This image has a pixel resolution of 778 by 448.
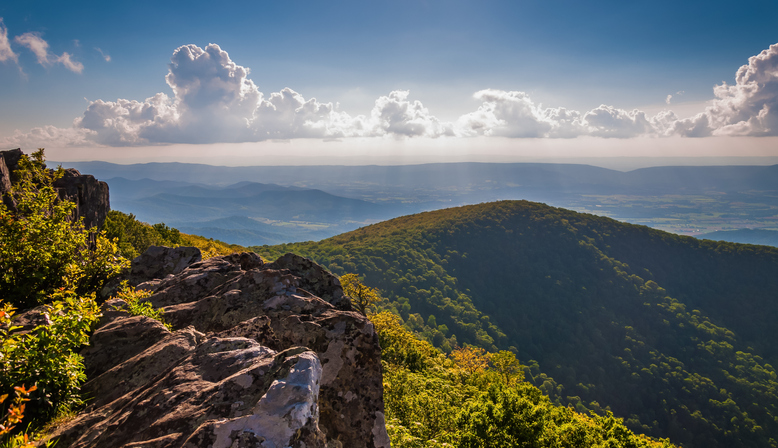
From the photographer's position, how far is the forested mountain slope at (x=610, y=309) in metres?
113

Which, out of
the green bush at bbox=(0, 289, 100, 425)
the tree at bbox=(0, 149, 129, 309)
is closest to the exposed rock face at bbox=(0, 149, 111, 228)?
the tree at bbox=(0, 149, 129, 309)

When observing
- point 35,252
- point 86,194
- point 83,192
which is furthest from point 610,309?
point 35,252

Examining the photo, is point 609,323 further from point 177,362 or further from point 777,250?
point 177,362

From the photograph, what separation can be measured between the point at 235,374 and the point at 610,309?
17968 centimetres

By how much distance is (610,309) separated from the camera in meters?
150

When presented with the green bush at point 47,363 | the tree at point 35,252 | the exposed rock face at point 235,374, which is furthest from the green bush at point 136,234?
the green bush at point 47,363

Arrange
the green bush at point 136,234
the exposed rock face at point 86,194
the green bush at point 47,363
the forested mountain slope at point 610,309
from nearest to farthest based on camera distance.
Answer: the green bush at point 47,363, the exposed rock face at point 86,194, the green bush at point 136,234, the forested mountain slope at point 610,309

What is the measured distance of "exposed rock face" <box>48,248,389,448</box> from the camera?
5316 millimetres

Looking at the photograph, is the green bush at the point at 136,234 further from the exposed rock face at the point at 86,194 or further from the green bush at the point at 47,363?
the green bush at the point at 47,363

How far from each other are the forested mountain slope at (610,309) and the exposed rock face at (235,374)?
375 feet

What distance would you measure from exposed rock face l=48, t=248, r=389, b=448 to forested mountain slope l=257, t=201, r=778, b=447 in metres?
114

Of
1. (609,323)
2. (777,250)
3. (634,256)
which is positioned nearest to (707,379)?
(609,323)

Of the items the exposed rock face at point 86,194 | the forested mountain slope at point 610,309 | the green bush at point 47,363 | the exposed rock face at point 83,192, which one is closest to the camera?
the green bush at point 47,363

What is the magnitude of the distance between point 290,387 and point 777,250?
260956 millimetres
